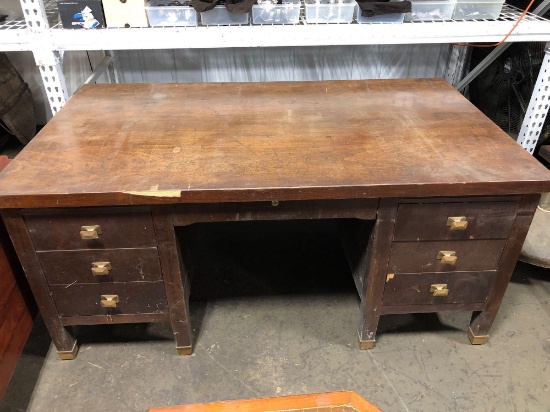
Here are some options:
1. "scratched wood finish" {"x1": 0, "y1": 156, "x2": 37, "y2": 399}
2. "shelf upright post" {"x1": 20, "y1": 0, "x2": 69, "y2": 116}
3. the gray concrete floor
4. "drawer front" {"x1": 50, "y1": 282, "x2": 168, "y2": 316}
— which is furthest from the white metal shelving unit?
the gray concrete floor

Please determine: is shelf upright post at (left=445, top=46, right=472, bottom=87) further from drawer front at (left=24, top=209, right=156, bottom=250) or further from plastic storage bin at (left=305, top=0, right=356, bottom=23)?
drawer front at (left=24, top=209, right=156, bottom=250)

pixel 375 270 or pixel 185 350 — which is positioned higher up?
pixel 375 270

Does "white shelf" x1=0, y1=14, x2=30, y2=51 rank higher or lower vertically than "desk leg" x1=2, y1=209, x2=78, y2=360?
higher

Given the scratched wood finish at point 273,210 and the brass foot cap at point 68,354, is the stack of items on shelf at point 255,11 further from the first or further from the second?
the brass foot cap at point 68,354

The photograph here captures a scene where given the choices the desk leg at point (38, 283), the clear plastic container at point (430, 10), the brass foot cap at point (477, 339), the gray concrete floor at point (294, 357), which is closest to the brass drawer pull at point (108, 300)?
the desk leg at point (38, 283)

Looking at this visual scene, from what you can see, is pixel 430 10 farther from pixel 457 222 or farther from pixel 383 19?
pixel 457 222

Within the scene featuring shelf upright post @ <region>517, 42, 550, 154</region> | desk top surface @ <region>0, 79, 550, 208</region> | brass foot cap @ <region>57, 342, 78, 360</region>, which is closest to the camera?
desk top surface @ <region>0, 79, 550, 208</region>

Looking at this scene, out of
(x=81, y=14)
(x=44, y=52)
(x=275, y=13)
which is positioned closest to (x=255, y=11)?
(x=275, y=13)

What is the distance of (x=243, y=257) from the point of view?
6.53 feet

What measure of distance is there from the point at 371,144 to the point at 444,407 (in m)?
0.87

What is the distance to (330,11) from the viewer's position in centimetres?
167

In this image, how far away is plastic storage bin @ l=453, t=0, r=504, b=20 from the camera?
1.68 m

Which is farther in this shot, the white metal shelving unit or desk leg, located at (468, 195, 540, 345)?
the white metal shelving unit

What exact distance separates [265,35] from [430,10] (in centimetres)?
66
